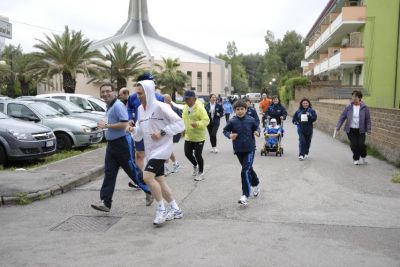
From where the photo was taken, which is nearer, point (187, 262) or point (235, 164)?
point (187, 262)

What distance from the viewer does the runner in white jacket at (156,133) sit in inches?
238

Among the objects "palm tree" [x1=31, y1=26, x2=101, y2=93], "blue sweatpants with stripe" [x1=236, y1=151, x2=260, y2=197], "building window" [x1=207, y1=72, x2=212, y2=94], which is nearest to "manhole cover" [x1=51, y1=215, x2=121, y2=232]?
"blue sweatpants with stripe" [x1=236, y1=151, x2=260, y2=197]

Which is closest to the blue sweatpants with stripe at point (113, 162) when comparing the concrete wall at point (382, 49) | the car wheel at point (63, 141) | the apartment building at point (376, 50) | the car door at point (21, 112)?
the car wheel at point (63, 141)

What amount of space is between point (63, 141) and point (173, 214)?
8.23 metres

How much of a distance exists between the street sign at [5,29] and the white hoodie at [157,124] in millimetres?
3413

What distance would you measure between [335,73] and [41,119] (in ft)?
117

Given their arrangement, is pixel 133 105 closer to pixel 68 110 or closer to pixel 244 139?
pixel 244 139

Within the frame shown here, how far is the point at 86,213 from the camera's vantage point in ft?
22.6

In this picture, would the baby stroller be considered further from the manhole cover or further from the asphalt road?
the manhole cover

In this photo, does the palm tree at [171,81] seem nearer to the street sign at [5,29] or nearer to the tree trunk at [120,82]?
the tree trunk at [120,82]

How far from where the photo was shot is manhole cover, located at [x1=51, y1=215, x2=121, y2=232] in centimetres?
602

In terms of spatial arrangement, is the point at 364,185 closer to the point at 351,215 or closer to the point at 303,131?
the point at 351,215

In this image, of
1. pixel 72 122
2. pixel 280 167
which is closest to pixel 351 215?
pixel 280 167

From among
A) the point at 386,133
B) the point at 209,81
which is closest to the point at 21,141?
the point at 386,133
